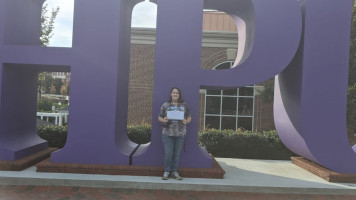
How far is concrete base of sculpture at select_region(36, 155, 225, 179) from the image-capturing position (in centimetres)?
504

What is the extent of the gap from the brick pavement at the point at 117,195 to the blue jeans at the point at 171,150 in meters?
0.49

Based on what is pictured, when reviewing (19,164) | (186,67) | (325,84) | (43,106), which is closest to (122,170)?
(19,164)

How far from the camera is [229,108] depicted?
1477cm

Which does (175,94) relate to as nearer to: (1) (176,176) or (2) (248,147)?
(1) (176,176)

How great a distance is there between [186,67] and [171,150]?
1.61 meters

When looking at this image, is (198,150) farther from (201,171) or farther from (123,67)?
(123,67)

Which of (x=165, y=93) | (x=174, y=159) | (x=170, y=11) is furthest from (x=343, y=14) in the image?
(x=174, y=159)

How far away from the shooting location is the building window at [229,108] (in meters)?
14.7

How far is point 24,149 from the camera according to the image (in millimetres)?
5504

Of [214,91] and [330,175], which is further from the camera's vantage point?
[214,91]

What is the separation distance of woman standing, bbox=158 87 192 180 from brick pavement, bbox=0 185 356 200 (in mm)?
497

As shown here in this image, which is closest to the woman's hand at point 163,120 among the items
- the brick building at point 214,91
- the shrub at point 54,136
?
the shrub at point 54,136

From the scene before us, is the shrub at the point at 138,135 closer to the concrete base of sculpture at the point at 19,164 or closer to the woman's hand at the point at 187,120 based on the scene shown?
the concrete base of sculpture at the point at 19,164

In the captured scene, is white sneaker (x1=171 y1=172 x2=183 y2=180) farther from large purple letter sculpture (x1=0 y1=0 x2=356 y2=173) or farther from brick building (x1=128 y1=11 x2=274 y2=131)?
brick building (x1=128 y1=11 x2=274 y2=131)
